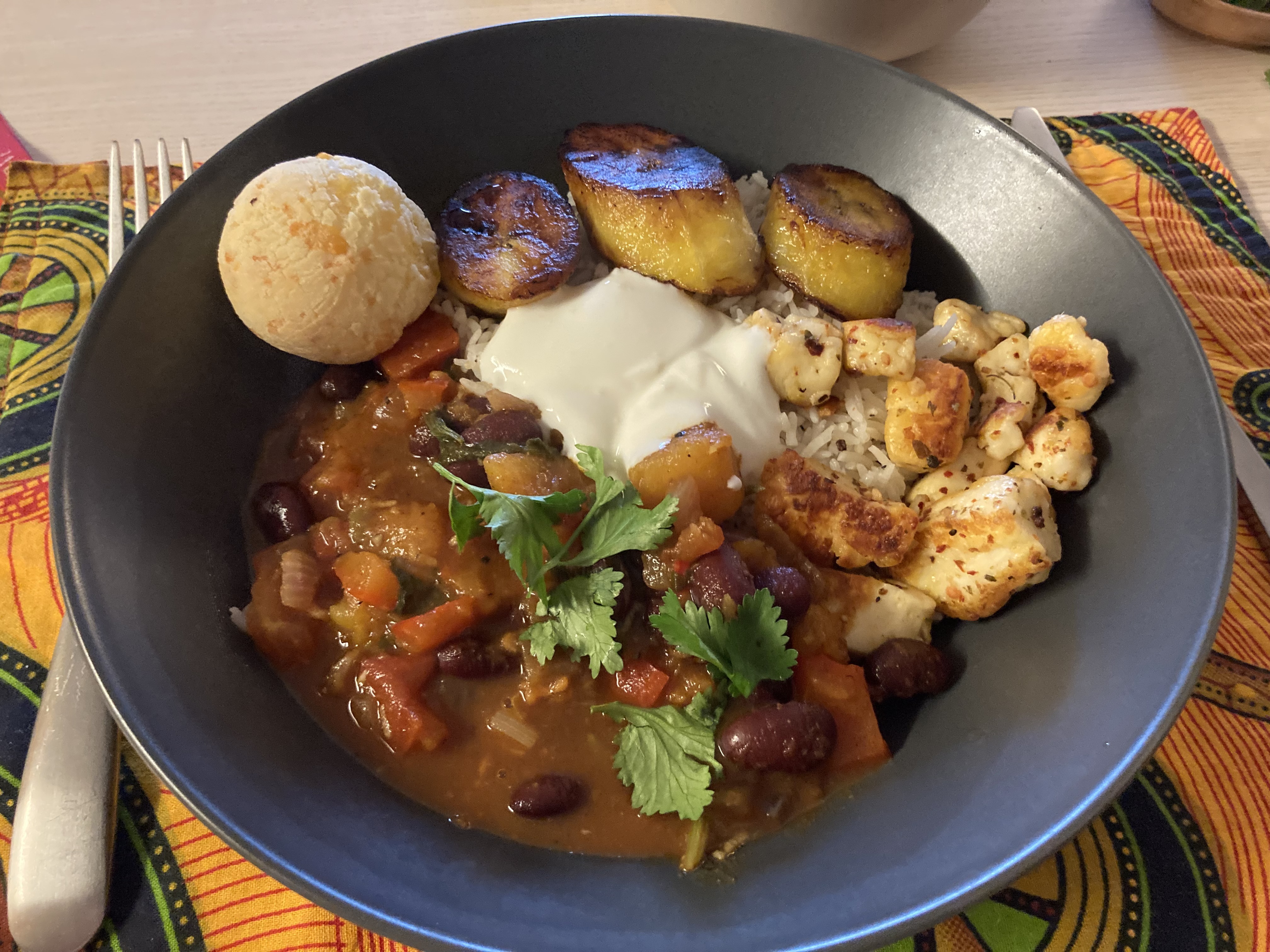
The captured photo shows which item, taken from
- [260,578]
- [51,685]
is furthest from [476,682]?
[51,685]

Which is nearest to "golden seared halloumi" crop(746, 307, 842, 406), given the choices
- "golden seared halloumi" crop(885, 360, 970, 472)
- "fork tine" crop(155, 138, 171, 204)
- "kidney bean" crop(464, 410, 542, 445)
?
"golden seared halloumi" crop(885, 360, 970, 472)

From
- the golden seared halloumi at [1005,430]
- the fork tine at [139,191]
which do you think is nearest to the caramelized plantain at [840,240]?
the golden seared halloumi at [1005,430]

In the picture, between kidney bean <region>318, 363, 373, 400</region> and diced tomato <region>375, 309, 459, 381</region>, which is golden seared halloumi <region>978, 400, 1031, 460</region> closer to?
diced tomato <region>375, 309, 459, 381</region>

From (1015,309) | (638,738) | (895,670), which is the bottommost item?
(638,738)

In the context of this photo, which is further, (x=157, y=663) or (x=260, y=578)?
(x=260, y=578)

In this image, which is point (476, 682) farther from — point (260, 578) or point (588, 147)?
point (588, 147)

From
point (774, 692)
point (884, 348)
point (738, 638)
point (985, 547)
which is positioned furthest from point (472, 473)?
point (985, 547)
